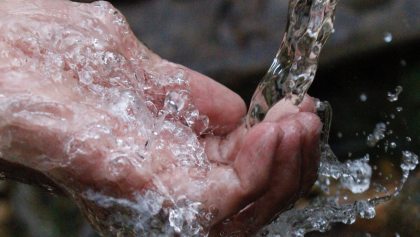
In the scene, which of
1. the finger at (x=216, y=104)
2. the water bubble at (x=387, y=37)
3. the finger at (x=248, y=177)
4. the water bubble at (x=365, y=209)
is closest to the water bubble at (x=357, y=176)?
the water bubble at (x=365, y=209)

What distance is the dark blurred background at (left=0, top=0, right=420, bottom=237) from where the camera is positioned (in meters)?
2.22

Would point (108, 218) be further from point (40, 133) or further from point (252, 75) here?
point (252, 75)

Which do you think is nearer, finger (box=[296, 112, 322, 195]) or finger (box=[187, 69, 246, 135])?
finger (box=[296, 112, 322, 195])

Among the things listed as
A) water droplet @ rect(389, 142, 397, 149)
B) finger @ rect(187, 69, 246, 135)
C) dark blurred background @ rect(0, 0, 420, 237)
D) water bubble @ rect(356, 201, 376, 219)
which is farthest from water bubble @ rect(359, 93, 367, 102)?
finger @ rect(187, 69, 246, 135)

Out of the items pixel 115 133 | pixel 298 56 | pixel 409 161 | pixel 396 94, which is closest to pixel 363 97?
pixel 396 94

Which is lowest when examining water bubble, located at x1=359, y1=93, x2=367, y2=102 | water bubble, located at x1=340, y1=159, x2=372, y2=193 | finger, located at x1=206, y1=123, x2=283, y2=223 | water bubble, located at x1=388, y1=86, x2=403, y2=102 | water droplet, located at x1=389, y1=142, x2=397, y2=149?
water bubble, located at x1=340, y1=159, x2=372, y2=193

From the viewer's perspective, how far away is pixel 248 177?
4.53ft

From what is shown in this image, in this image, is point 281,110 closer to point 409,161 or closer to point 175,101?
point 175,101

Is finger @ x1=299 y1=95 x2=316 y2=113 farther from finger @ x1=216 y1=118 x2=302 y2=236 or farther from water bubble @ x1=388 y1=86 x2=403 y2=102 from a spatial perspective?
water bubble @ x1=388 y1=86 x2=403 y2=102

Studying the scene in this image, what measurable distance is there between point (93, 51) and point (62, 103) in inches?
10.1

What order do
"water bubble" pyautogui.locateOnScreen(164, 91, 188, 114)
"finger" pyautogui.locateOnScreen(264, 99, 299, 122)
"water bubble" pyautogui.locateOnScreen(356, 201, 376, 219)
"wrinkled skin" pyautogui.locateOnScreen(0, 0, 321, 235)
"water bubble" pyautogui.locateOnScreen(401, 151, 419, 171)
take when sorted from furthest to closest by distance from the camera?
"water bubble" pyautogui.locateOnScreen(401, 151, 419, 171) < "water bubble" pyautogui.locateOnScreen(356, 201, 376, 219) < "water bubble" pyautogui.locateOnScreen(164, 91, 188, 114) < "finger" pyautogui.locateOnScreen(264, 99, 299, 122) < "wrinkled skin" pyautogui.locateOnScreen(0, 0, 321, 235)

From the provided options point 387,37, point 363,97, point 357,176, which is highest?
point 387,37

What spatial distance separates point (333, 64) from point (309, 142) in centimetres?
91

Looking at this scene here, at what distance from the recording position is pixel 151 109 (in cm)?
158
